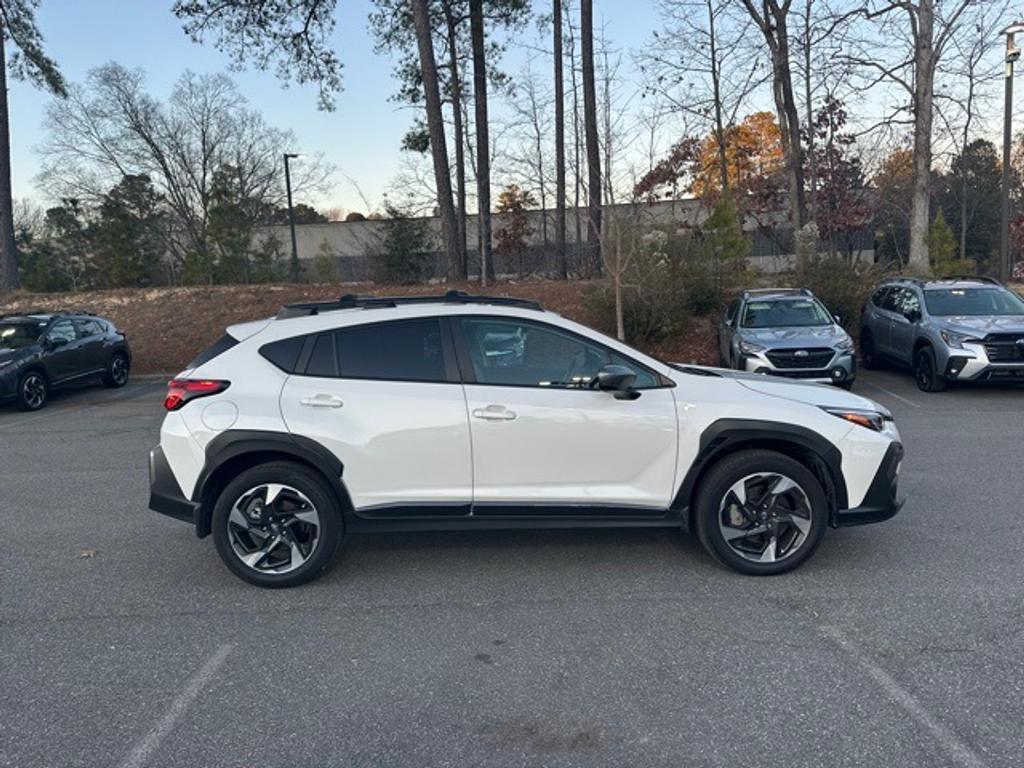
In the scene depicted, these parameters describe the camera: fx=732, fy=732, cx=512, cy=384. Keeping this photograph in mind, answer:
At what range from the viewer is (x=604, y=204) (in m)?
13.9

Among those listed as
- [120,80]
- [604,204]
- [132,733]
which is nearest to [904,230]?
[604,204]

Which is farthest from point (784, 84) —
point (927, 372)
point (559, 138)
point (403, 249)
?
point (403, 249)

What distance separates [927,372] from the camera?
1135 centimetres

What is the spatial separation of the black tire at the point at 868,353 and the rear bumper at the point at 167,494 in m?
12.7

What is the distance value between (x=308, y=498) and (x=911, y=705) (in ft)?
10.4

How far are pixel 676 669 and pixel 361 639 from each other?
1.57m

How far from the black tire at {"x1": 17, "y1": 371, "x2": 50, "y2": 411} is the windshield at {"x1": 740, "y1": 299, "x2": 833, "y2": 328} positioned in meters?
11.7

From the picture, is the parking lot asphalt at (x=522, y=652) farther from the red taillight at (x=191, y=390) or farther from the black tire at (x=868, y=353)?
the black tire at (x=868, y=353)

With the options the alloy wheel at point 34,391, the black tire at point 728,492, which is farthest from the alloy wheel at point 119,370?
the black tire at point 728,492

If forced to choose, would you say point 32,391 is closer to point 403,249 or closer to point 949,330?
point 949,330

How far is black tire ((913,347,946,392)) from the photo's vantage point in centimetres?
1107

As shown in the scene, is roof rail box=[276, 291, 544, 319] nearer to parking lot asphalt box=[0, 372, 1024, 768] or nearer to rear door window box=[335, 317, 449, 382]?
rear door window box=[335, 317, 449, 382]

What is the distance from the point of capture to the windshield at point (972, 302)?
11367 millimetres

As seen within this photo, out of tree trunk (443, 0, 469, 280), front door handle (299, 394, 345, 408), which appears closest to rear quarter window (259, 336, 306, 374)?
front door handle (299, 394, 345, 408)
